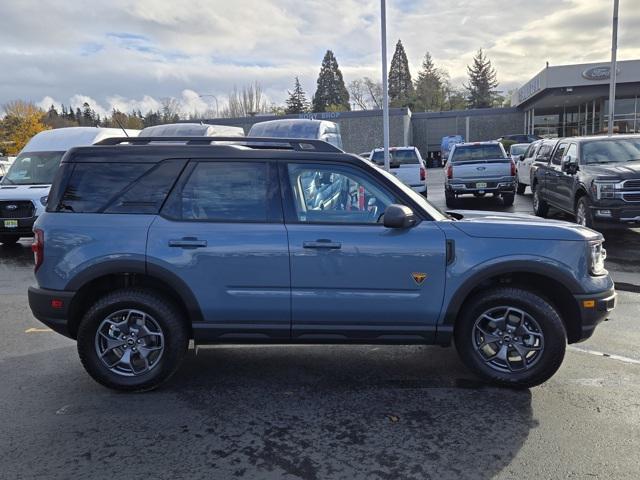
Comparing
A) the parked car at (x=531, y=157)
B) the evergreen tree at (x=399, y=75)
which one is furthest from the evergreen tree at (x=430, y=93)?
the parked car at (x=531, y=157)

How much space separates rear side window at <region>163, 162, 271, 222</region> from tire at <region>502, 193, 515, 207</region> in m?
11.9

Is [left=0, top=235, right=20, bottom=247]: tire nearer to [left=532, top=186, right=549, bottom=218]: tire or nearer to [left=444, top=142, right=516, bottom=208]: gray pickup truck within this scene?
[left=444, top=142, right=516, bottom=208]: gray pickup truck

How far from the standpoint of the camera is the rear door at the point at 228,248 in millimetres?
4082

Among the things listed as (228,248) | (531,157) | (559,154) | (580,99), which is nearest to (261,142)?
(228,248)

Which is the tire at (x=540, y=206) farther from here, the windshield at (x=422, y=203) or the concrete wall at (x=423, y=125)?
the concrete wall at (x=423, y=125)

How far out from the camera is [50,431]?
365 cm

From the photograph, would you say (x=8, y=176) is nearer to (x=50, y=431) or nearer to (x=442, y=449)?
(x=50, y=431)

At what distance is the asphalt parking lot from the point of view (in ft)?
10.4

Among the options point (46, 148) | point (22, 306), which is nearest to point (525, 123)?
point (46, 148)

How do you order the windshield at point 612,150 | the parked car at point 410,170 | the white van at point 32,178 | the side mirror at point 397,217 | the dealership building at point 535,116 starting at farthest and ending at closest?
the dealership building at point 535,116, the parked car at point 410,170, the white van at point 32,178, the windshield at point 612,150, the side mirror at point 397,217

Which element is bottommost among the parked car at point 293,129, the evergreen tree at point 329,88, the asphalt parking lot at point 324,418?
the asphalt parking lot at point 324,418

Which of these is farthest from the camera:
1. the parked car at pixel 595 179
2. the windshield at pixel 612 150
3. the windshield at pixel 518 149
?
the windshield at pixel 518 149

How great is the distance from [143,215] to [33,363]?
1.95 meters

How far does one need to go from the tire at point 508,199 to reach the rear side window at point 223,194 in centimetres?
1192
